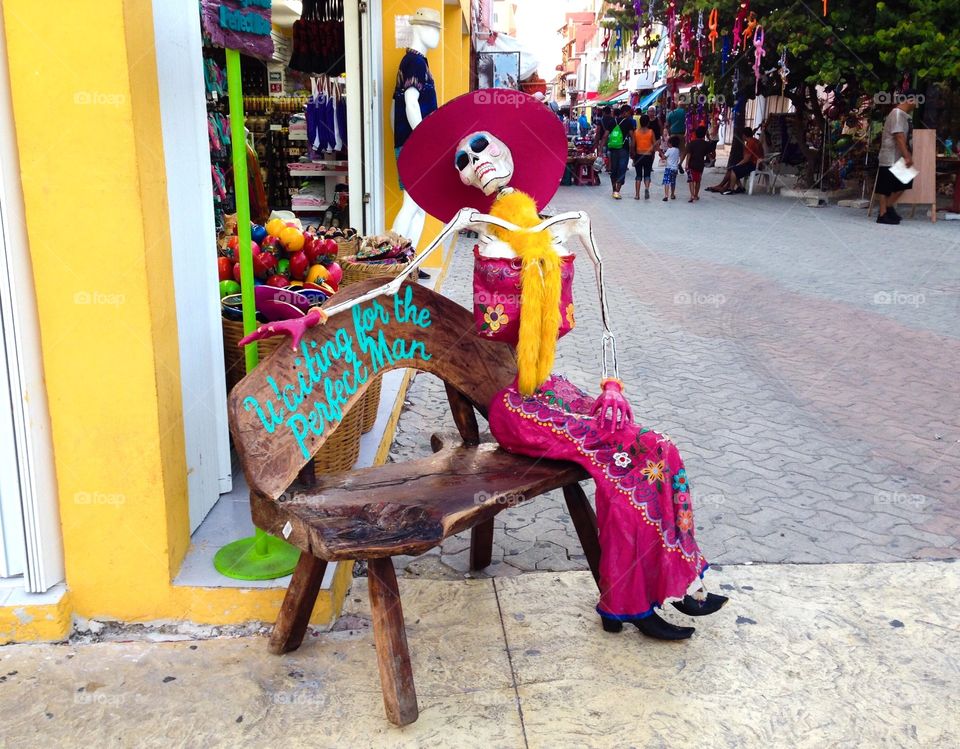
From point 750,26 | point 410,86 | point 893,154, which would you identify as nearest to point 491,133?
point 410,86

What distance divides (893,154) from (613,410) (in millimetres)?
11671

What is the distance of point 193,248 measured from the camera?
2.98 metres

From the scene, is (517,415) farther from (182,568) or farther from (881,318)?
(881,318)

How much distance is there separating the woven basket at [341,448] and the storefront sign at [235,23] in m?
1.39

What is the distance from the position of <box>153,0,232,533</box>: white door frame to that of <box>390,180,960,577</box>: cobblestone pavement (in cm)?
87

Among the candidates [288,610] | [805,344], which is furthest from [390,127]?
[288,610]

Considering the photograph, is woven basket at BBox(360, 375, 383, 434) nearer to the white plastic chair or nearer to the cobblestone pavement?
the cobblestone pavement

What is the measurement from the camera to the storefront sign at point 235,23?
2545 millimetres

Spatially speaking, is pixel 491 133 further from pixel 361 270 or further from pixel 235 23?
pixel 361 270

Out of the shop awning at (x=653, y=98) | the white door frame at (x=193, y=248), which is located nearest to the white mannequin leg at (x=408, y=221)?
the white door frame at (x=193, y=248)

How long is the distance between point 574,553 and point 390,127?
527 centimetres

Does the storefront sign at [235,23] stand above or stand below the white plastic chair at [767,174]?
above

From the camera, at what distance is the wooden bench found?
2305 millimetres

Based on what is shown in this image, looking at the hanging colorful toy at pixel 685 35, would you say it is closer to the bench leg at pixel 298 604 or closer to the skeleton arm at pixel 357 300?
the skeleton arm at pixel 357 300
